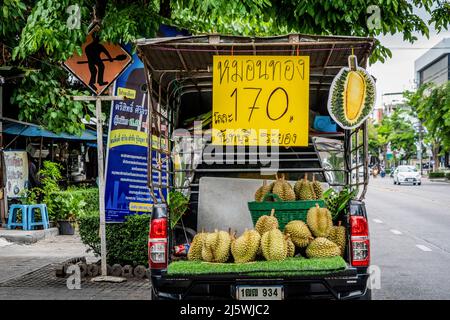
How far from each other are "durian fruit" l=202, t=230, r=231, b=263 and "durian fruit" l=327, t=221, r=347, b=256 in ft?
3.04

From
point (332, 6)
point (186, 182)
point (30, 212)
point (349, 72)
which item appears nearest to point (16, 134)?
point (30, 212)

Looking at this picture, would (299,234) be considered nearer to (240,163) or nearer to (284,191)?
(284,191)

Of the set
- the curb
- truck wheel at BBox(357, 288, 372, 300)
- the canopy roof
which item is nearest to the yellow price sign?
the canopy roof

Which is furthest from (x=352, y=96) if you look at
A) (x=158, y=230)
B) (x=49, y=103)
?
(x=49, y=103)

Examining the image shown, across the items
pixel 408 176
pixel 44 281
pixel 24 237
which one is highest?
pixel 408 176

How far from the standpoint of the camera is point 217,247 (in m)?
5.09

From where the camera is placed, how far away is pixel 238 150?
6.50m

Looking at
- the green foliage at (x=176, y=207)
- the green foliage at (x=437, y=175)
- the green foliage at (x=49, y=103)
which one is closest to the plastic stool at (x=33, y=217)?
the green foliage at (x=49, y=103)

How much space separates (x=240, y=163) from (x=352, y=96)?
1617mm

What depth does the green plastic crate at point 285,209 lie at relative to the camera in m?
5.41

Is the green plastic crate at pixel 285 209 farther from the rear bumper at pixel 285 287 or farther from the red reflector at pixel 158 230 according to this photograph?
the red reflector at pixel 158 230

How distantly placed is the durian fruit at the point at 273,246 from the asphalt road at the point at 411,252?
2.65 meters

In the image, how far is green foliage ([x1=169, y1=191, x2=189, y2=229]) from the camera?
5.54 m

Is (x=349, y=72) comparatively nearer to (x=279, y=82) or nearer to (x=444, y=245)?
(x=279, y=82)
